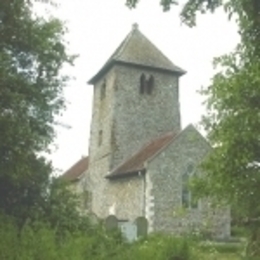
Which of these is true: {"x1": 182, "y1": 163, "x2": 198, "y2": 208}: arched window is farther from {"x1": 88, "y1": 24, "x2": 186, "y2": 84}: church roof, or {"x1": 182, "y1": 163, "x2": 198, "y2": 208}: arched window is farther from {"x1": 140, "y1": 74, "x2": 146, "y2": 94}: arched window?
{"x1": 88, "y1": 24, "x2": 186, "y2": 84}: church roof

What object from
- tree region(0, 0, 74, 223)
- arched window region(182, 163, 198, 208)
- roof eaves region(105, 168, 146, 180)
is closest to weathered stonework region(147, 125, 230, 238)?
arched window region(182, 163, 198, 208)

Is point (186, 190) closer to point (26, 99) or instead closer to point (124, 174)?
point (124, 174)

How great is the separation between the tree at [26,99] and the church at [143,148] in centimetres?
1213

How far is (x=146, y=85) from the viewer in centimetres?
3438

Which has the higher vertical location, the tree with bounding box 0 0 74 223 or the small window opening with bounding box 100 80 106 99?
the small window opening with bounding box 100 80 106 99

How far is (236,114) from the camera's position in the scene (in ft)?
54.0

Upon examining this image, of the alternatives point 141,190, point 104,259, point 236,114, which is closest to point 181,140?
point 141,190

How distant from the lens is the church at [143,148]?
28.4m

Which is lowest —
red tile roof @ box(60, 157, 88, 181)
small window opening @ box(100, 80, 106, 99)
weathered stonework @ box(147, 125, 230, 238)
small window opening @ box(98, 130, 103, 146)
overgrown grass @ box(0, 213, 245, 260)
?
overgrown grass @ box(0, 213, 245, 260)

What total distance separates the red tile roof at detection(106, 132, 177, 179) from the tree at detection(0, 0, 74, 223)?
1250cm

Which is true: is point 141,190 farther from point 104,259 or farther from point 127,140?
point 104,259

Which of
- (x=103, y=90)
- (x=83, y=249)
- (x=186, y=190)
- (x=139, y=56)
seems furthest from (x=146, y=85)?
(x=83, y=249)

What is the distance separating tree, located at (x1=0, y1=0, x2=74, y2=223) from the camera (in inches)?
552

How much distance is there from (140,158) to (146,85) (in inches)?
231
